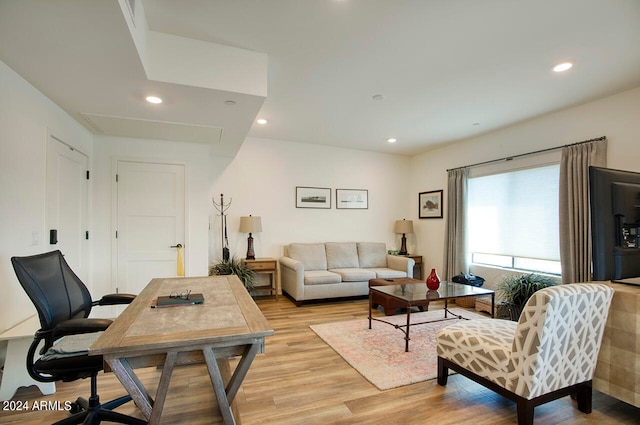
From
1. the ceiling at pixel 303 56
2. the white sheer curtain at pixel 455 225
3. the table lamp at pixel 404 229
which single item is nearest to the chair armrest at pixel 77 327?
the ceiling at pixel 303 56

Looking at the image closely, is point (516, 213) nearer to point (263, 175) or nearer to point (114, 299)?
point (263, 175)

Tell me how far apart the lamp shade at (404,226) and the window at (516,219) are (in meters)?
1.17

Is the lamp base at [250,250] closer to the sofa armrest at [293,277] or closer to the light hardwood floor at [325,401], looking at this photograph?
the sofa armrest at [293,277]

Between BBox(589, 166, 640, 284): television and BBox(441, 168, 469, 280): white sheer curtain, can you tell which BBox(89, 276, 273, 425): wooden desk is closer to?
BBox(589, 166, 640, 284): television

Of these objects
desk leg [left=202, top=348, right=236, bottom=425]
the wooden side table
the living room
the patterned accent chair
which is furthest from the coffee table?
desk leg [left=202, top=348, right=236, bottom=425]

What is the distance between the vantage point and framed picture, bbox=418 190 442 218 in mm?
5609

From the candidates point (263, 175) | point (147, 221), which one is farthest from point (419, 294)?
point (147, 221)

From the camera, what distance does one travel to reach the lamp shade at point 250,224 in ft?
15.8

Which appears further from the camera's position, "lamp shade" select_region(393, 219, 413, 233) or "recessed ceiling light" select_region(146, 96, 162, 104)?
"lamp shade" select_region(393, 219, 413, 233)

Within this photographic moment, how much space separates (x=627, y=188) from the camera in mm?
2068

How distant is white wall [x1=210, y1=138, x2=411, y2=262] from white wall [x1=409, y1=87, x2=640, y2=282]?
22.8 inches

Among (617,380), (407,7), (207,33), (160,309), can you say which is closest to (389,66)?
(407,7)

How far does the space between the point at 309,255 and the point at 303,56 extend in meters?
3.29

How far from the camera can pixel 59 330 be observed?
161 centimetres
